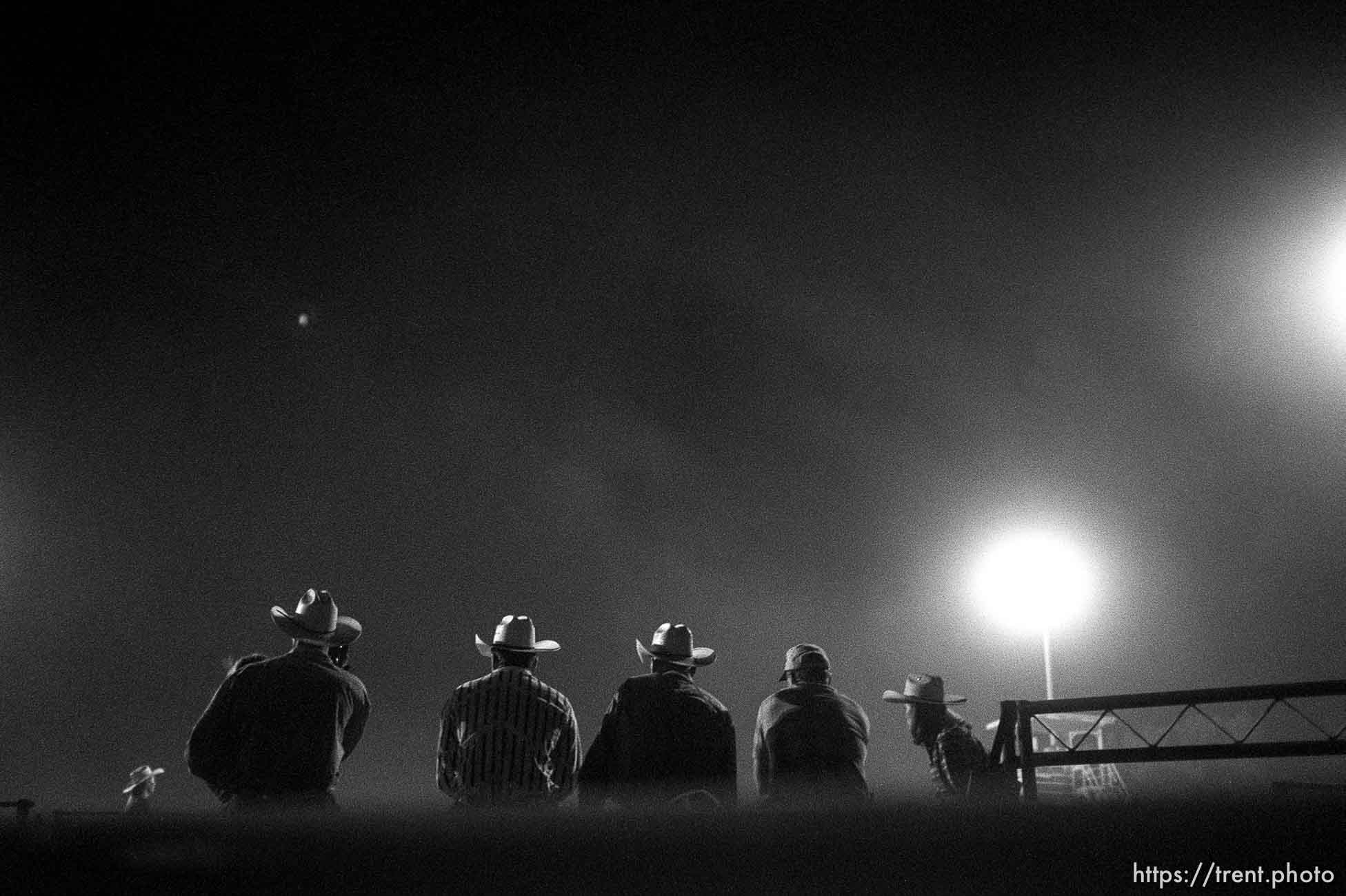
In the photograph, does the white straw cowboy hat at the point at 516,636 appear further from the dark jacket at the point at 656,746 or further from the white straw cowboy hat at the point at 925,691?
the white straw cowboy hat at the point at 925,691

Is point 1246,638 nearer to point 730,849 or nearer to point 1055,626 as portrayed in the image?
point 1055,626

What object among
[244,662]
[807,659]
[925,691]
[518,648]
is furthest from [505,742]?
[925,691]

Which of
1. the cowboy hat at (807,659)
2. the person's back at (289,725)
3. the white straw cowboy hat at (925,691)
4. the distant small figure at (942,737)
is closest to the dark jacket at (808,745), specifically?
the cowboy hat at (807,659)

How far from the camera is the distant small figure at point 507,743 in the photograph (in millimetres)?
5012

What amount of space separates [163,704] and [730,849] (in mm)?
25507

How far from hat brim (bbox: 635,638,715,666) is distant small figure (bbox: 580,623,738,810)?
20.7 inches

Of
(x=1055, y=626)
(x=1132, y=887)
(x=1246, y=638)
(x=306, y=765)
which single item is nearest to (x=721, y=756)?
(x=306, y=765)

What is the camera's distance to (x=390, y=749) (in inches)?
958

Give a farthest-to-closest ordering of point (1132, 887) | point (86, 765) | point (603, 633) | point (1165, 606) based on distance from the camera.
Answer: point (1165, 606) → point (603, 633) → point (86, 765) → point (1132, 887)

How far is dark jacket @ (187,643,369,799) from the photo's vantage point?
4.69 metres

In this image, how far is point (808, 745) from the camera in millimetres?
5738

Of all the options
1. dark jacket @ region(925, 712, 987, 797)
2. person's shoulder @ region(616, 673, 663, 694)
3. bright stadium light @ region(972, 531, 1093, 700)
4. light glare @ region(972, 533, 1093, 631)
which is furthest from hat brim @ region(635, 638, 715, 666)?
light glare @ region(972, 533, 1093, 631)

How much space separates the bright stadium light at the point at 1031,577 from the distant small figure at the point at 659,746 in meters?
20.6

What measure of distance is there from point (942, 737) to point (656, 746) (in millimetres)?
2842
